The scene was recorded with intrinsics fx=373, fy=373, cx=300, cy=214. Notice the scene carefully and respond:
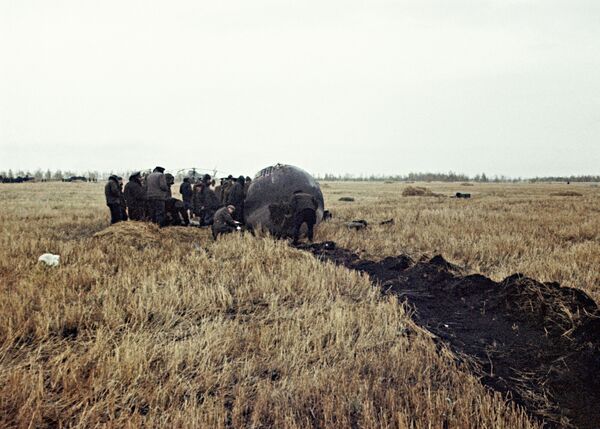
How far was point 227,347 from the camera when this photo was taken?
3.62m

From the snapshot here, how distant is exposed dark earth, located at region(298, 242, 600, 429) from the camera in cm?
298

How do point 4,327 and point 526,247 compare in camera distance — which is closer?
point 4,327

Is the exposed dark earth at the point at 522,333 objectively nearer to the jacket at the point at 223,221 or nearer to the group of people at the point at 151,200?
the jacket at the point at 223,221

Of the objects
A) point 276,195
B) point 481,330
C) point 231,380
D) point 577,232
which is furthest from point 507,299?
point 276,195

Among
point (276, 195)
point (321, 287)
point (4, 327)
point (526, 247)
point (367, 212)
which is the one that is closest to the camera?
point (4, 327)

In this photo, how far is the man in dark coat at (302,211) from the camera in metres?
10.5

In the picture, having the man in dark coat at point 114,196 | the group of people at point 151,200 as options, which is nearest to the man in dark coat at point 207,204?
the group of people at point 151,200

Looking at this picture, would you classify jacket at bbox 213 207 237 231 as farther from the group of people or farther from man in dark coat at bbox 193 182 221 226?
man in dark coat at bbox 193 182 221 226

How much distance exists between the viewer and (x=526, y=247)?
8289mm

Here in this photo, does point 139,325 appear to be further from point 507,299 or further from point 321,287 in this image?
point 507,299

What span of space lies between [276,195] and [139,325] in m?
7.32

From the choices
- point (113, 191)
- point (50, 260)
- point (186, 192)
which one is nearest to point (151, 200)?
point (113, 191)

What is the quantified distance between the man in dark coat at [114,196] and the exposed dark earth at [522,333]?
31.5ft

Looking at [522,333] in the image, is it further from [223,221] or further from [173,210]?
[173,210]
